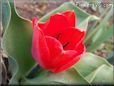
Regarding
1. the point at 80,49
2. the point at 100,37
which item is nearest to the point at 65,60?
the point at 80,49

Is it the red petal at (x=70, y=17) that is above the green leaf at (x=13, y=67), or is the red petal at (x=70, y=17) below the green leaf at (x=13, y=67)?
above

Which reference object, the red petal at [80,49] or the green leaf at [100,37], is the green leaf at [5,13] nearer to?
the red petal at [80,49]

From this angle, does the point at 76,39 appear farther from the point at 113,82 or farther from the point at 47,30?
the point at 113,82

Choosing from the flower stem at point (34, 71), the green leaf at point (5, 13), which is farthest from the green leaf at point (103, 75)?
the green leaf at point (5, 13)

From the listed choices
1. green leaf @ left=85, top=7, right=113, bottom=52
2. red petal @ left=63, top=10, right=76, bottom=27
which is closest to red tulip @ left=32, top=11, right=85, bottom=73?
red petal @ left=63, top=10, right=76, bottom=27

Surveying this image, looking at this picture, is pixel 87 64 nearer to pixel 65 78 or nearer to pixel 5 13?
pixel 65 78
